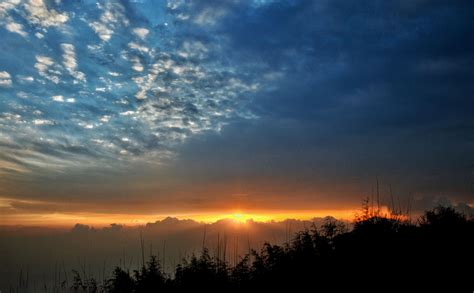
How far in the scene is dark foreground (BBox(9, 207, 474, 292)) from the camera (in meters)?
23.8

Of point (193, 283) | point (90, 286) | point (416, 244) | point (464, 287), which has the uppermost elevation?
point (416, 244)

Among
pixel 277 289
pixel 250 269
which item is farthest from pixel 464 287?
pixel 250 269

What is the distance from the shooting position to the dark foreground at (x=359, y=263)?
23.8 metres

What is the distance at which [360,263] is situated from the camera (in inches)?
1053

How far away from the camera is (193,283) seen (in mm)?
37188

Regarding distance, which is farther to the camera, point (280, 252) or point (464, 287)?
point (280, 252)

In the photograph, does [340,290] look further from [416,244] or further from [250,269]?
[250,269]

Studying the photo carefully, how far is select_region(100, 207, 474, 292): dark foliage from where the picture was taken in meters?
23.8

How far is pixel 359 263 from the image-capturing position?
26828 millimetres

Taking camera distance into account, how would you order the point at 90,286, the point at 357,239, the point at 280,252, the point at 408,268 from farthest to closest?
the point at 90,286
the point at 280,252
the point at 357,239
the point at 408,268

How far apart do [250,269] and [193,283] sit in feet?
22.8

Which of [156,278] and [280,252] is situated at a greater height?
[280,252]

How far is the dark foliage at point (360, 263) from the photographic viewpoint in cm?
2375

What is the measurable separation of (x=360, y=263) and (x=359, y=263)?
3.7 inches
